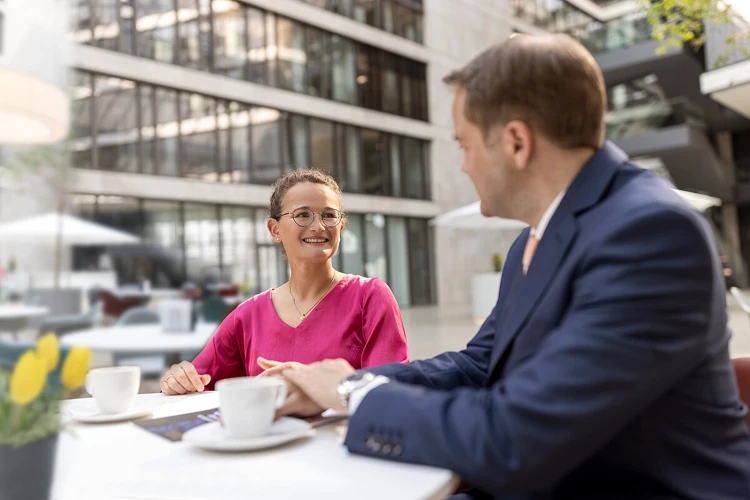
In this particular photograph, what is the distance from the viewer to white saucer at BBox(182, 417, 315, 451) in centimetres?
128

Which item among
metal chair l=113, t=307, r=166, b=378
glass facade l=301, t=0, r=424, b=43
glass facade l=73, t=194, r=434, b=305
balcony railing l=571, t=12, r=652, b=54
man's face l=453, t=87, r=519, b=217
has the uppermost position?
glass facade l=301, t=0, r=424, b=43

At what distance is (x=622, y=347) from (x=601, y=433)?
15cm

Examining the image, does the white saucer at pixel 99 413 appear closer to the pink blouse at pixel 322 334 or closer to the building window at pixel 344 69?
the pink blouse at pixel 322 334

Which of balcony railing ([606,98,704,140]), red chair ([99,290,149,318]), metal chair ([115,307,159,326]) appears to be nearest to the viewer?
metal chair ([115,307,159,326])

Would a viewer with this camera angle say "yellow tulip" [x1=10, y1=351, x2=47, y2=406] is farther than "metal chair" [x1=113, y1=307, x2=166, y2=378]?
No

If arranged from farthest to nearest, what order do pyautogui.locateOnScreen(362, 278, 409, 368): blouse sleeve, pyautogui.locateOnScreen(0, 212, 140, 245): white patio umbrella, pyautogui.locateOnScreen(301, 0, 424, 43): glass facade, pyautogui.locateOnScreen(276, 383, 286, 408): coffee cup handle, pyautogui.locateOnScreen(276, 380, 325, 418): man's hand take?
1. pyautogui.locateOnScreen(301, 0, 424, 43): glass facade
2. pyautogui.locateOnScreen(0, 212, 140, 245): white patio umbrella
3. pyautogui.locateOnScreen(362, 278, 409, 368): blouse sleeve
4. pyautogui.locateOnScreen(276, 380, 325, 418): man's hand
5. pyautogui.locateOnScreen(276, 383, 286, 408): coffee cup handle

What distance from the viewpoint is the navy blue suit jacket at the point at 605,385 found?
3.44 feet

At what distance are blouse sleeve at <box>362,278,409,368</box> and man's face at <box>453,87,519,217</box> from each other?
3.89 feet

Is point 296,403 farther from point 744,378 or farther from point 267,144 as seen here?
point 267,144

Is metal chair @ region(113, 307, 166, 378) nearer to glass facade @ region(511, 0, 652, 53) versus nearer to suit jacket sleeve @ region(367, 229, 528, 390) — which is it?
suit jacket sleeve @ region(367, 229, 528, 390)

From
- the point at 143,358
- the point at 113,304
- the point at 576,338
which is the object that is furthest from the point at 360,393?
the point at 113,304

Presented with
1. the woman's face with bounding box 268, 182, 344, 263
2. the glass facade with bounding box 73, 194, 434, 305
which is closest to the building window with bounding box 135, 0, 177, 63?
the glass facade with bounding box 73, 194, 434, 305

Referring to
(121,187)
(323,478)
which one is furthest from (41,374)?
(121,187)

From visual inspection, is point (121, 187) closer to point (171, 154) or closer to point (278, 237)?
point (171, 154)
